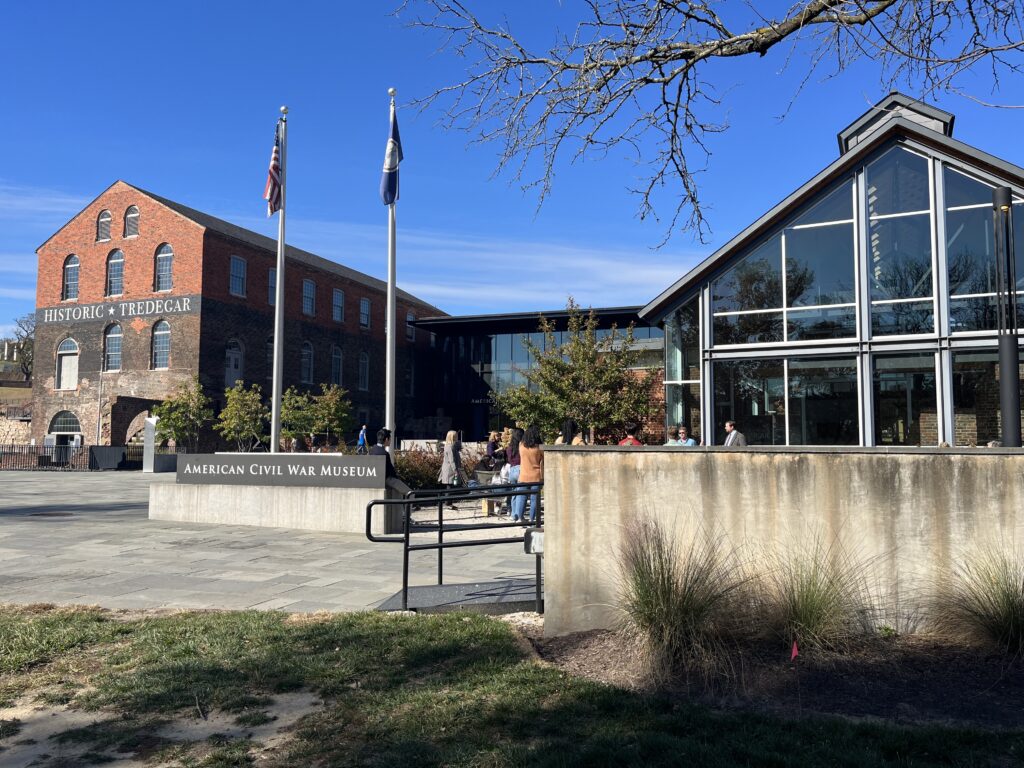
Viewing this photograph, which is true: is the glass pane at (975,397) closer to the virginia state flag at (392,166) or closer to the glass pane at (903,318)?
the glass pane at (903,318)

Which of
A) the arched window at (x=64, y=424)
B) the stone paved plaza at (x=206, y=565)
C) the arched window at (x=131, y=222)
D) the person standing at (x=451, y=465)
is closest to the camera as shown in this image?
the stone paved plaza at (x=206, y=565)

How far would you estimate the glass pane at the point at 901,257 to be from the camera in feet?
61.0

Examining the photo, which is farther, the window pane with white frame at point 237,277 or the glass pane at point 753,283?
the window pane with white frame at point 237,277

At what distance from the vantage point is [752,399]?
2003 cm

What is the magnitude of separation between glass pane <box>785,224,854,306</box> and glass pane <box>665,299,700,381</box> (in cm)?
266

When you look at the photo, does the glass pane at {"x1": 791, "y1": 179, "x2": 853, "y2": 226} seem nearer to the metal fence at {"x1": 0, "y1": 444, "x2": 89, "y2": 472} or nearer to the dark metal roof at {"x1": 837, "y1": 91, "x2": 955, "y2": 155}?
the dark metal roof at {"x1": 837, "y1": 91, "x2": 955, "y2": 155}

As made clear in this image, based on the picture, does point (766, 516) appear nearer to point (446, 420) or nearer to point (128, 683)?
point (128, 683)

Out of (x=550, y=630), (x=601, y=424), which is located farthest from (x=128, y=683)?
(x=601, y=424)

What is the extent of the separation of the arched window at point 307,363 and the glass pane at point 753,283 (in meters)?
33.1

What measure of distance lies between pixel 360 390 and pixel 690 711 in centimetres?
5122

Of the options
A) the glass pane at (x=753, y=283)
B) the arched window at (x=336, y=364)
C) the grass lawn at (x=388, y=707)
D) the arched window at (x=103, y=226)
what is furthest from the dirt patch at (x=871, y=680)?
the arched window at (x=336, y=364)

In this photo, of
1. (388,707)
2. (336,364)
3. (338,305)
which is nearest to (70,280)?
(338,305)

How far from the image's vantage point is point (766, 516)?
5.36 m

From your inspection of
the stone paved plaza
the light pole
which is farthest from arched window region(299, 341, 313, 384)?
the light pole
